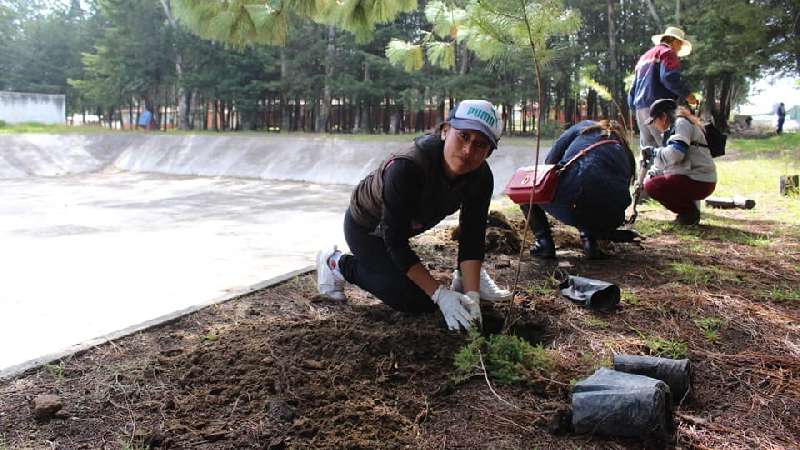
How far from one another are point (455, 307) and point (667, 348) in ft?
2.61

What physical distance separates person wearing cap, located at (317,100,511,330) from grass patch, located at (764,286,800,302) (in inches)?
48.5

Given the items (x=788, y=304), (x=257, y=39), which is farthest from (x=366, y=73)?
(x=788, y=304)

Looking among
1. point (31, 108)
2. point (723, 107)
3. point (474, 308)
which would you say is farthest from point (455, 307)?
point (31, 108)

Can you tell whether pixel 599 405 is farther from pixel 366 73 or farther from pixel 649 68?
pixel 366 73

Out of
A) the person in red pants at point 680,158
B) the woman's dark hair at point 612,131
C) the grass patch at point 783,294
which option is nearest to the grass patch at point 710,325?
the grass patch at point 783,294

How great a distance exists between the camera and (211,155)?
15.7 meters

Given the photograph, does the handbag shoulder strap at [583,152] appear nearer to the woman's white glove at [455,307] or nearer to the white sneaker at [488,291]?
the white sneaker at [488,291]

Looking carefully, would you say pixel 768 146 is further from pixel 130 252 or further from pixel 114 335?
pixel 114 335

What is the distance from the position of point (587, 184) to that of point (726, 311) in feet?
3.51

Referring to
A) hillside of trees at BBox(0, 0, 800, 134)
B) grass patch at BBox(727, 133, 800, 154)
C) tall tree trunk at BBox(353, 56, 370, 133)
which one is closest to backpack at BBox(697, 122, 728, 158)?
hillside of trees at BBox(0, 0, 800, 134)

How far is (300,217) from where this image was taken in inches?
287

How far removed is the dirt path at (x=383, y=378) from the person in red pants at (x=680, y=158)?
1430 millimetres

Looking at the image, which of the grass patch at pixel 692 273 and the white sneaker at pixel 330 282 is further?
the grass patch at pixel 692 273

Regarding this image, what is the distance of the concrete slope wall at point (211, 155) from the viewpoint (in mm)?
13211
